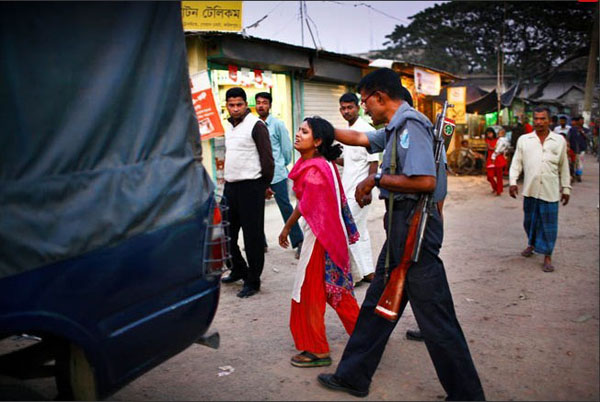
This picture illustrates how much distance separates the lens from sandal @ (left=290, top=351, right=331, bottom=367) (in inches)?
146

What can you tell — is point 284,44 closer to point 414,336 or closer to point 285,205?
point 285,205

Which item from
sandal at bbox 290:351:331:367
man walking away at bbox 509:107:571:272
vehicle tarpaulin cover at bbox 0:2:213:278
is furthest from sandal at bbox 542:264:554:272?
vehicle tarpaulin cover at bbox 0:2:213:278

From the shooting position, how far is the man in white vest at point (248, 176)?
520 centimetres

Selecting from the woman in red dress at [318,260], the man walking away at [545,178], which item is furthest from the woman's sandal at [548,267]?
the woman in red dress at [318,260]

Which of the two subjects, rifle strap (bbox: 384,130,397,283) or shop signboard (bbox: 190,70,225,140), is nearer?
rifle strap (bbox: 384,130,397,283)

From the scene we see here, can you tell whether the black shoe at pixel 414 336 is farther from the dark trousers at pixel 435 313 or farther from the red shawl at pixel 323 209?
the dark trousers at pixel 435 313

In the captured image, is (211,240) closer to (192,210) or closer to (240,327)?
(192,210)

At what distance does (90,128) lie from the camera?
2230 millimetres

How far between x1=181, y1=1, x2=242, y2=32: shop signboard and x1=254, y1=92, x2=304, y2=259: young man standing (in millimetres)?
2194

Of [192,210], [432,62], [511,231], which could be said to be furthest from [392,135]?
[432,62]

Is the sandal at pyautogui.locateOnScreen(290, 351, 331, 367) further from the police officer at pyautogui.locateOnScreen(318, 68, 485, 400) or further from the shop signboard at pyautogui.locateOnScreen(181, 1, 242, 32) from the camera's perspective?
the shop signboard at pyautogui.locateOnScreen(181, 1, 242, 32)

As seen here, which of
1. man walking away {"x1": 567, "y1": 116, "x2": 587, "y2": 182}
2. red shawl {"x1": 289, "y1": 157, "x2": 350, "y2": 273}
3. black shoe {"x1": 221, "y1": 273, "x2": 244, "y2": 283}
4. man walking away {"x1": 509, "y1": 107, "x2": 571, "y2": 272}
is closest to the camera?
red shawl {"x1": 289, "y1": 157, "x2": 350, "y2": 273}

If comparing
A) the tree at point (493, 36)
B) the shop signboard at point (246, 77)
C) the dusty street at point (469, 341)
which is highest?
the tree at point (493, 36)

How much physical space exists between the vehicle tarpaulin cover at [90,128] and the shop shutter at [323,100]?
10.1m
